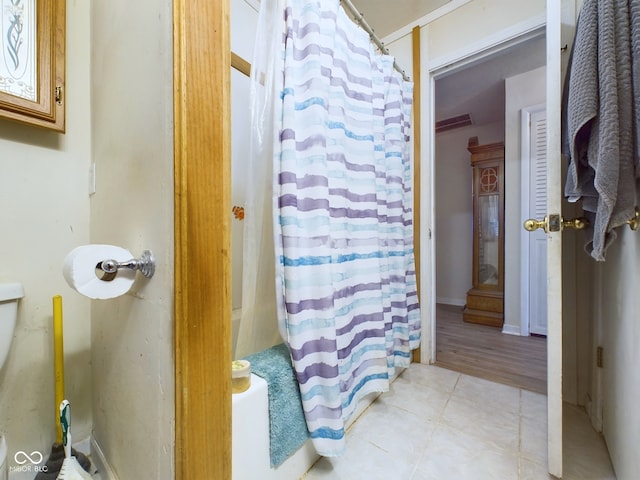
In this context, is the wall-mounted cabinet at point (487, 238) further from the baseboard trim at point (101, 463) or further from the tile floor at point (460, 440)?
the baseboard trim at point (101, 463)

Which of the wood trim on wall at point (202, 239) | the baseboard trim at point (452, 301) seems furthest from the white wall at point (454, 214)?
the wood trim on wall at point (202, 239)

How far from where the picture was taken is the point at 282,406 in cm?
81

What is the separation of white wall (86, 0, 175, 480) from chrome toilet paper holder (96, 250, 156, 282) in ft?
0.07

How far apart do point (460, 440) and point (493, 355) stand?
1.02 meters

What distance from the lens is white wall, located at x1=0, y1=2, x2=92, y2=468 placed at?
0.86 meters

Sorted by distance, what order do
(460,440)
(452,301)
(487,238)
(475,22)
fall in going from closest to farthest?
(460,440) < (475,22) < (487,238) < (452,301)

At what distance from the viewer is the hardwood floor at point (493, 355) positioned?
1545 millimetres

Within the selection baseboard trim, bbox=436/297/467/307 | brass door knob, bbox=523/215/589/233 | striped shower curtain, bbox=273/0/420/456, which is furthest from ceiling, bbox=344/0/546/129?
baseboard trim, bbox=436/297/467/307

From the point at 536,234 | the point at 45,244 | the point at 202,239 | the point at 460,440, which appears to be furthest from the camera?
the point at 536,234

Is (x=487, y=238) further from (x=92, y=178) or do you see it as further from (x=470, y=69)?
(x=92, y=178)

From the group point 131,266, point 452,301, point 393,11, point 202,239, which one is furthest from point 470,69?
point 131,266

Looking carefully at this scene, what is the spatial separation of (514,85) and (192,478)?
3190 mm

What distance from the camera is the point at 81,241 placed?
101cm

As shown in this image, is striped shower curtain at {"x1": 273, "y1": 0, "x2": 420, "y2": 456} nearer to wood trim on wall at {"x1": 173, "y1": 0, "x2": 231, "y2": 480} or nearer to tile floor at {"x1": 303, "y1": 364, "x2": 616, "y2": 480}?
tile floor at {"x1": 303, "y1": 364, "x2": 616, "y2": 480}
